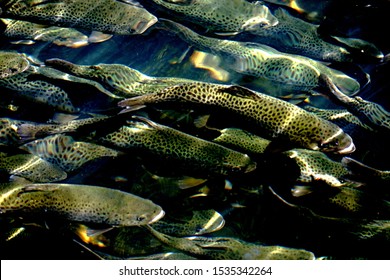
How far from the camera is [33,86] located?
4.21m

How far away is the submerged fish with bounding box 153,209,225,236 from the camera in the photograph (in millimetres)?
3984

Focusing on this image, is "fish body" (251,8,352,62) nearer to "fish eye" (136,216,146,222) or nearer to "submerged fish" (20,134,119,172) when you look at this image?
"submerged fish" (20,134,119,172)

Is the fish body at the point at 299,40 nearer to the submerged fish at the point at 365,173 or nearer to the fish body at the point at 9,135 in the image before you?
the submerged fish at the point at 365,173

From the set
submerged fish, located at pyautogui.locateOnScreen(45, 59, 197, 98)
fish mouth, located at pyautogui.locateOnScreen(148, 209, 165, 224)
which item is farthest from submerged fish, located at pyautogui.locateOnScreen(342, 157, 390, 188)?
submerged fish, located at pyautogui.locateOnScreen(45, 59, 197, 98)

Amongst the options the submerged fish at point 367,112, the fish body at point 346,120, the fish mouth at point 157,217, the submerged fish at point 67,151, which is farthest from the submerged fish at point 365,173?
the submerged fish at point 67,151

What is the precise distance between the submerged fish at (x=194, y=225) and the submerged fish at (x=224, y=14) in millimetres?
2411

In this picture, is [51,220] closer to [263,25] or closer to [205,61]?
[205,61]

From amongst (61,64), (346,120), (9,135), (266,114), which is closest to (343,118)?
(346,120)

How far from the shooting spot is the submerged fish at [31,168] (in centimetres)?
391

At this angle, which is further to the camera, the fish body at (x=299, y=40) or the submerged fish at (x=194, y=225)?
the fish body at (x=299, y=40)

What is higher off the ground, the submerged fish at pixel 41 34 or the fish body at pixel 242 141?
the submerged fish at pixel 41 34

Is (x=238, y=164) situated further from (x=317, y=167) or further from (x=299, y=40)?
(x=299, y=40)

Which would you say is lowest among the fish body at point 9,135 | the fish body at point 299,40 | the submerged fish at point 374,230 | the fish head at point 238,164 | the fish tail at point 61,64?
the fish body at point 9,135

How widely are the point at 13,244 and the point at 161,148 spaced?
2.06 meters
